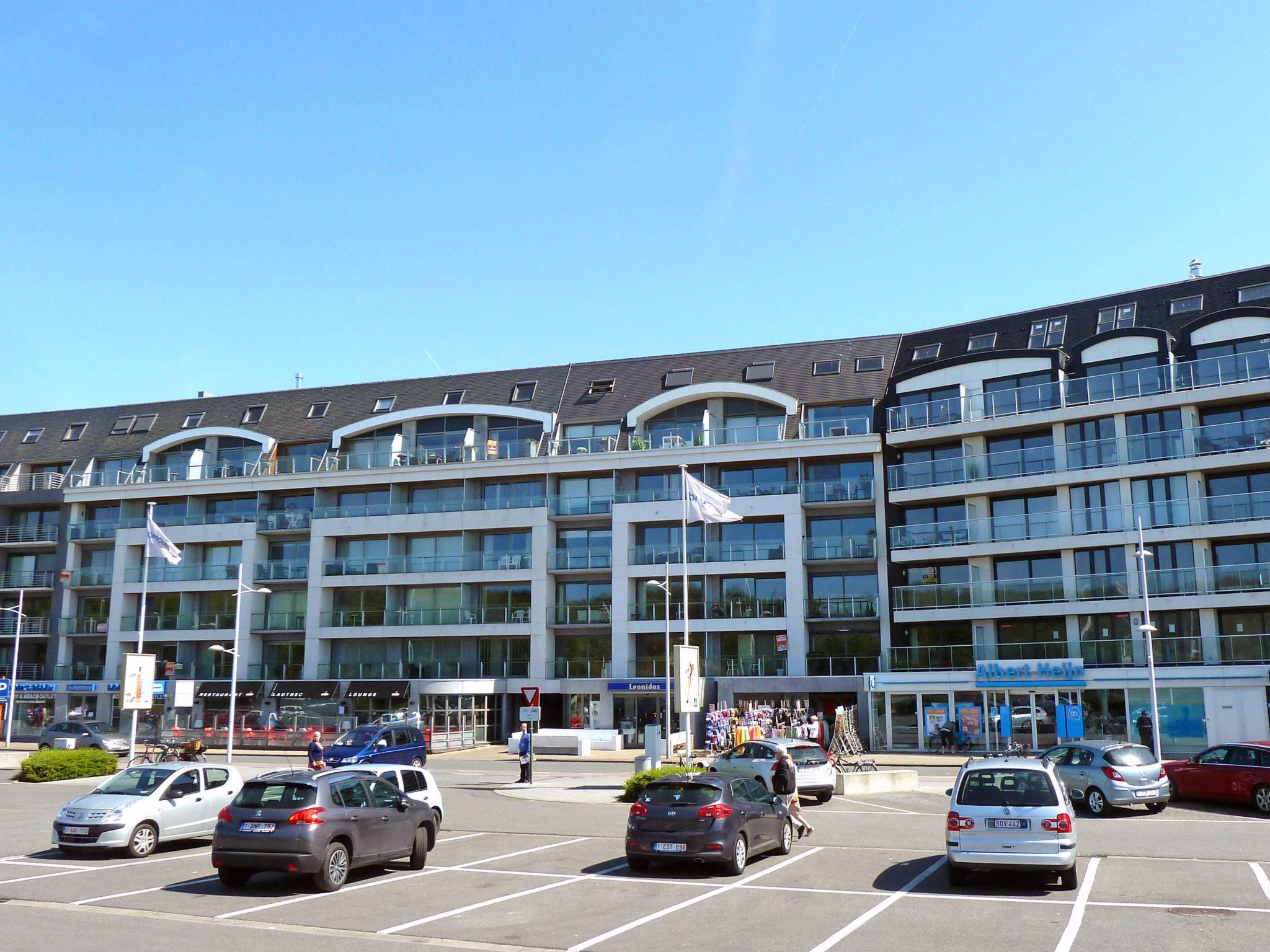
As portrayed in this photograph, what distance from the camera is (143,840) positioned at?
1788 cm

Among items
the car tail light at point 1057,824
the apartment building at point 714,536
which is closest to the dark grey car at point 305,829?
the car tail light at point 1057,824

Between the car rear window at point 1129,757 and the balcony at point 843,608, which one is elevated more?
the balcony at point 843,608

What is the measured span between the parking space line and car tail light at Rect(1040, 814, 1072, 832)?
3968mm

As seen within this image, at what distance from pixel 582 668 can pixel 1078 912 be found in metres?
39.3

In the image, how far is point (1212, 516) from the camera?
133 ft

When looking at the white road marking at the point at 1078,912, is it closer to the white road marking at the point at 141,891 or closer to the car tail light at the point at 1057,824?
the car tail light at the point at 1057,824

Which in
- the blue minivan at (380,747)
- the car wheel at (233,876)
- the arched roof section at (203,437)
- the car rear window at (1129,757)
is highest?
the arched roof section at (203,437)

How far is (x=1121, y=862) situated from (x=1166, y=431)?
29.6 m

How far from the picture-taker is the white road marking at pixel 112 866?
1574cm

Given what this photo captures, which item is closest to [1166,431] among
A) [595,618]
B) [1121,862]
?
[595,618]

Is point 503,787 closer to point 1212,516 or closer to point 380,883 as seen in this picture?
point 380,883

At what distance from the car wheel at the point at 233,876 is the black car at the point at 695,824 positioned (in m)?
5.17

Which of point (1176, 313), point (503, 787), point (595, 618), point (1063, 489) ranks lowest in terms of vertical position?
point (503, 787)

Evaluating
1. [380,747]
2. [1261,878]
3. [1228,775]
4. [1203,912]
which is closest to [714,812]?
[1203,912]
